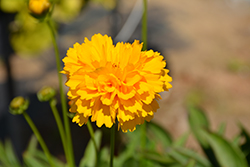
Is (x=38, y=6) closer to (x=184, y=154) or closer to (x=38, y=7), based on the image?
(x=38, y=7)

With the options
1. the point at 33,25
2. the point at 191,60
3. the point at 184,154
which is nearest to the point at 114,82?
the point at 184,154

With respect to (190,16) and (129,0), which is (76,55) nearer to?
(190,16)

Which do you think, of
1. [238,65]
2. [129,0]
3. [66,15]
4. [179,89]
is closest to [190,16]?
[129,0]

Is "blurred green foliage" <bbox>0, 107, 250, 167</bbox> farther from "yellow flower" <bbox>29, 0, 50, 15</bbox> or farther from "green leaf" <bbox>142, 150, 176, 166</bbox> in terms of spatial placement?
"yellow flower" <bbox>29, 0, 50, 15</bbox>

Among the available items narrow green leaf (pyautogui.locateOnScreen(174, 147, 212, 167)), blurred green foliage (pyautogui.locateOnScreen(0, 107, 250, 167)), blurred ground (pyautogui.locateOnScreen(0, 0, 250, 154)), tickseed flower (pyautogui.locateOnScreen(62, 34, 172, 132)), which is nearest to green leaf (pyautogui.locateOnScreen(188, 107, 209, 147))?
blurred green foliage (pyautogui.locateOnScreen(0, 107, 250, 167))

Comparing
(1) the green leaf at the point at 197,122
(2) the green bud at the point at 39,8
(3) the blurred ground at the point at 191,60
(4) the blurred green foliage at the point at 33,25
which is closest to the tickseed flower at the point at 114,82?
(2) the green bud at the point at 39,8

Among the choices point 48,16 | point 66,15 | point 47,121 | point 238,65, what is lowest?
point 47,121

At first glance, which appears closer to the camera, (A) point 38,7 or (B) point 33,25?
(A) point 38,7
